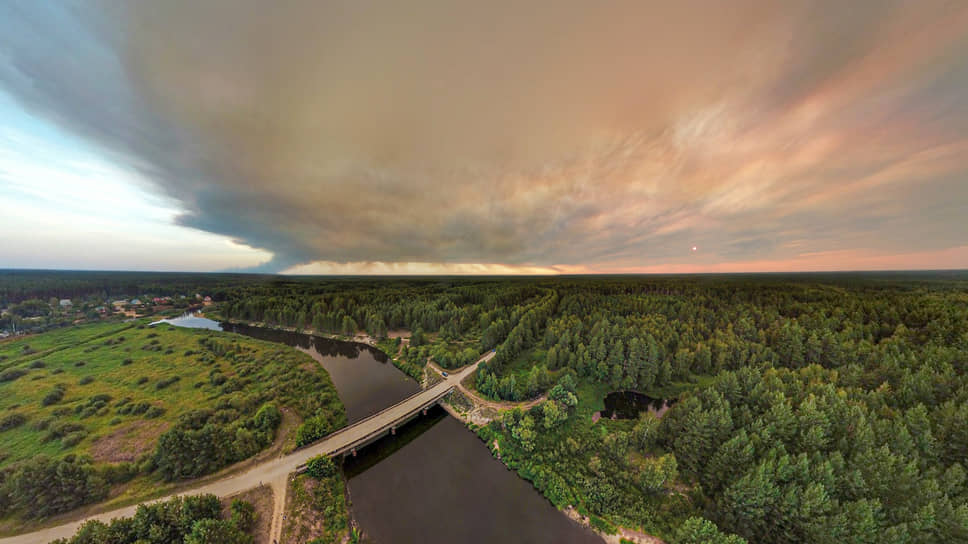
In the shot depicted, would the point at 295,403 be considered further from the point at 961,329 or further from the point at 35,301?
the point at 35,301

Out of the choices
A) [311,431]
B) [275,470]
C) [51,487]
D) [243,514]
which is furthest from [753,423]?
[51,487]

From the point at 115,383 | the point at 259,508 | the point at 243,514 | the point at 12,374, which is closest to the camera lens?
the point at 243,514

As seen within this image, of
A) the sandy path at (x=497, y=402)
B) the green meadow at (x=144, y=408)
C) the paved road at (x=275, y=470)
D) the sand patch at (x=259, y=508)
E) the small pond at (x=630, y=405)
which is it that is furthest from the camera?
the small pond at (x=630, y=405)

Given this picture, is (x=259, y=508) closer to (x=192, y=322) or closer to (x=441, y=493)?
(x=441, y=493)

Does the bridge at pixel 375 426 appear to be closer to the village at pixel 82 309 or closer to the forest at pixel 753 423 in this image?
the forest at pixel 753 423

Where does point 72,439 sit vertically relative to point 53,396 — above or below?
below

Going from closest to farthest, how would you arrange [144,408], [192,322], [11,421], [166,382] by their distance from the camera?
[11,421] < [144,408] < [166,382] < [192,322]

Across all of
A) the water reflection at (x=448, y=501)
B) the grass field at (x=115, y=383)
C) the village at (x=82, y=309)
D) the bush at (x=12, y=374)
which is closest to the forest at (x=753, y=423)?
the water reflection at (x=448, y=501)
